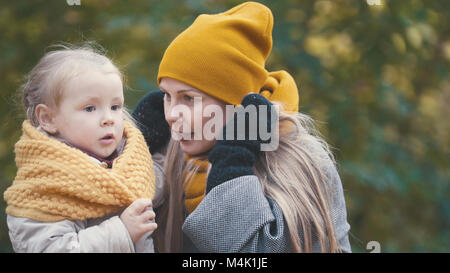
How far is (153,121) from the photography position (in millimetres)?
1725

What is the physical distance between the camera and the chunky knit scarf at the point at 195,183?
1.60m

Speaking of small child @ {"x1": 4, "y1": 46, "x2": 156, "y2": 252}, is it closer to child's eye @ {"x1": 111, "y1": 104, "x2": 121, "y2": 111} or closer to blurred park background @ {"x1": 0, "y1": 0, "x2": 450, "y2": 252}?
child's eye @ {"x1": 111, "y1": 104, "x2": 121, "y2": 111}

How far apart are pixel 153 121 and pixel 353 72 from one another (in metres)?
1.61

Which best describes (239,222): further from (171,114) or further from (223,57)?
(223,57)

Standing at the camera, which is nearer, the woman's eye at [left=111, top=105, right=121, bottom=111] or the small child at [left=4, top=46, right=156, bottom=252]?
the small child at [left=4, top=46, right=156, bottom=252]

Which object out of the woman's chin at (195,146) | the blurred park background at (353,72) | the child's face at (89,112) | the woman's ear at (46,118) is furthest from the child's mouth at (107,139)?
the blurred park background at (353,72)

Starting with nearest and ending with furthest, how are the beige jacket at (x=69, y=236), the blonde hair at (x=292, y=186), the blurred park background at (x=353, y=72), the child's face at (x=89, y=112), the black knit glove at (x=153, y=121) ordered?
the beige jacket at (x=69, y=236)
the child's face at (x=89, y=112)
the blonde hair at (x=292, y=186)
the black knit glove at (x=153, y=121)
the blurred park background at (x=353, y=72)

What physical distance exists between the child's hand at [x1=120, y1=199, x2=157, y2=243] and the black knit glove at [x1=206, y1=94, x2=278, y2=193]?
21 cm

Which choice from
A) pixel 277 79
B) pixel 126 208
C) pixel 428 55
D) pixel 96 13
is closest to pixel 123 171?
pixel 126 208

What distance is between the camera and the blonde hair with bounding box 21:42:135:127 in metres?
1.38

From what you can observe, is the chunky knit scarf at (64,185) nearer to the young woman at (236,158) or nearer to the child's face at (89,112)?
the child's face at (89,112)

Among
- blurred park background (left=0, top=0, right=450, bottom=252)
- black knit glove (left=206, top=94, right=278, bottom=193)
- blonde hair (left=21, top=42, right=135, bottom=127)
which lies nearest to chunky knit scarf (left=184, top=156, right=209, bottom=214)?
black knit glove (left=206, top=94, right=278, bottom=193)

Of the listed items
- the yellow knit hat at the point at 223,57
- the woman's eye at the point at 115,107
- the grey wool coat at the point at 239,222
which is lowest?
the grey wool coat at the point at 239,222
